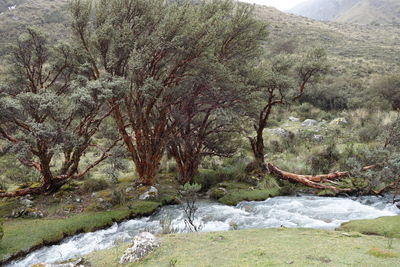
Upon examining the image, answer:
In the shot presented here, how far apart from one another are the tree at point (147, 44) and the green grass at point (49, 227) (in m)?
3.63

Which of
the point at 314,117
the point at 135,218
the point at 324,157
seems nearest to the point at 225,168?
the point at 324,157

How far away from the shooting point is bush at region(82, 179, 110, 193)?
14859mm

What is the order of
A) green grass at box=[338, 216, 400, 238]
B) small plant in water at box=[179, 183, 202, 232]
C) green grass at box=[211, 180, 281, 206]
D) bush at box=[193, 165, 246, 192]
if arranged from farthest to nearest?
bush at box=[193, 165, 246, 192] < green grass at box=[211, 180, 281, 206] < small plant in water at box=[179, 183, 202, 232] < green grass at box=[338, 216, 400, 238]

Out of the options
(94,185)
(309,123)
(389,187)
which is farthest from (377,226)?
(309,123)

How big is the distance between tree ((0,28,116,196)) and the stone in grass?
5.47 m

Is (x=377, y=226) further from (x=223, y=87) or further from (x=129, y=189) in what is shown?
(x=129, y=189)

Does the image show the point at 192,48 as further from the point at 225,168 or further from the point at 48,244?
the point at 48,244

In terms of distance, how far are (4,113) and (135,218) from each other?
626 centimetres

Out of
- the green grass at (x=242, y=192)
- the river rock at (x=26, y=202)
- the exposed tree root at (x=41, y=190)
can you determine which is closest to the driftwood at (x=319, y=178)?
the green grass at (x=242, y=192)

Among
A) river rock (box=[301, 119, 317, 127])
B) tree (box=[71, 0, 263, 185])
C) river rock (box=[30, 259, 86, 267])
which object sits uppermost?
tree (box=[71, 0, 263, 185])

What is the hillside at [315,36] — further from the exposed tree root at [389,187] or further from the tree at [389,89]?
the exposed tree root at [389,187]

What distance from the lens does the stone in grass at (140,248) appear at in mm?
6414

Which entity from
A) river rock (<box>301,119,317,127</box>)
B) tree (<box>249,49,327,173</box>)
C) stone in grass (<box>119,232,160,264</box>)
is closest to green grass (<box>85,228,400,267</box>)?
stone in grass (<box>119,232,160,264</box>)

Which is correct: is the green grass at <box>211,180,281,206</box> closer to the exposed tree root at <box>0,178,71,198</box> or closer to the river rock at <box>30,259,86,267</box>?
the exposed tree root at <box>0,178,71,198</box>
